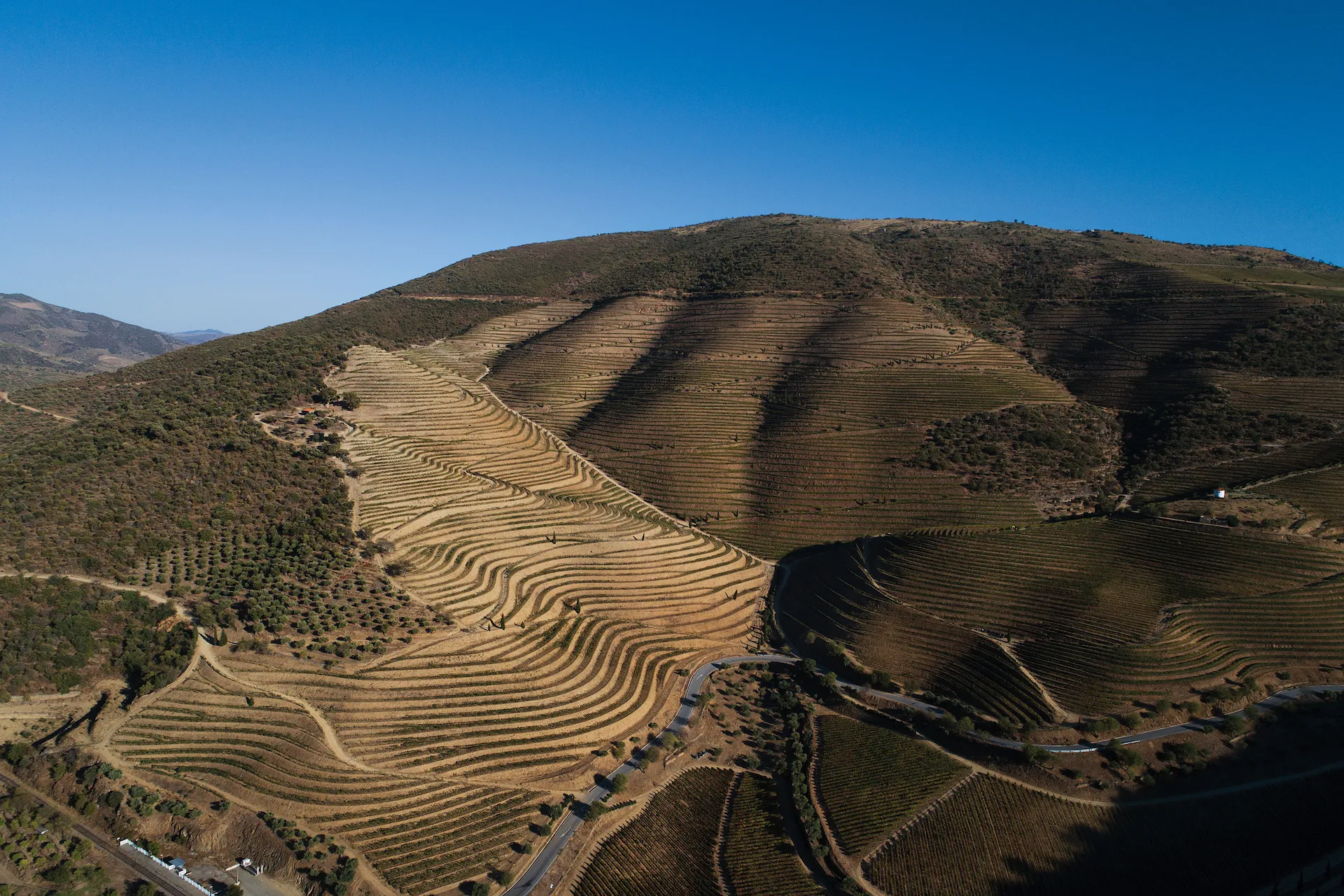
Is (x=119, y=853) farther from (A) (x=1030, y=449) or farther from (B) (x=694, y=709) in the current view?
(A) (x=1030, y=449)

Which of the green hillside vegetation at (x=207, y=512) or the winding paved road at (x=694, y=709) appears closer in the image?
the winding paved road at (x=694, y=709)

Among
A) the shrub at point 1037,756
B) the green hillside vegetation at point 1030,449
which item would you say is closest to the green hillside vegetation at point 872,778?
the shrub at point 1037,756

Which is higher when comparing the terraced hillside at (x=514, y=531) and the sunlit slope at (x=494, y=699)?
the terraced hillside at (x=514, y=531)

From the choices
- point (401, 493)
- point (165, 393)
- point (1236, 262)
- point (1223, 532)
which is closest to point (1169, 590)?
point (1223, 532)

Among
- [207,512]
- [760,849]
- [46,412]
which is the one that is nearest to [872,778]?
[760,849]

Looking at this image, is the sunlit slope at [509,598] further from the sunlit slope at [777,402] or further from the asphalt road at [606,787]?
the sunlit slope at [777,402]

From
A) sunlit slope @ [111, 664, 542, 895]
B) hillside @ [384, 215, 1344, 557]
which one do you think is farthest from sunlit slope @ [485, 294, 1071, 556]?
sunlit slope @ [111, 664, 542, 895]

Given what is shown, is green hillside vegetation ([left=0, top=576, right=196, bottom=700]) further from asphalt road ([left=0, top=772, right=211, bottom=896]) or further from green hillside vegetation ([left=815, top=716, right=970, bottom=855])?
green hillside vegetation ([left=815, top=716, right=970, bottom=855])
